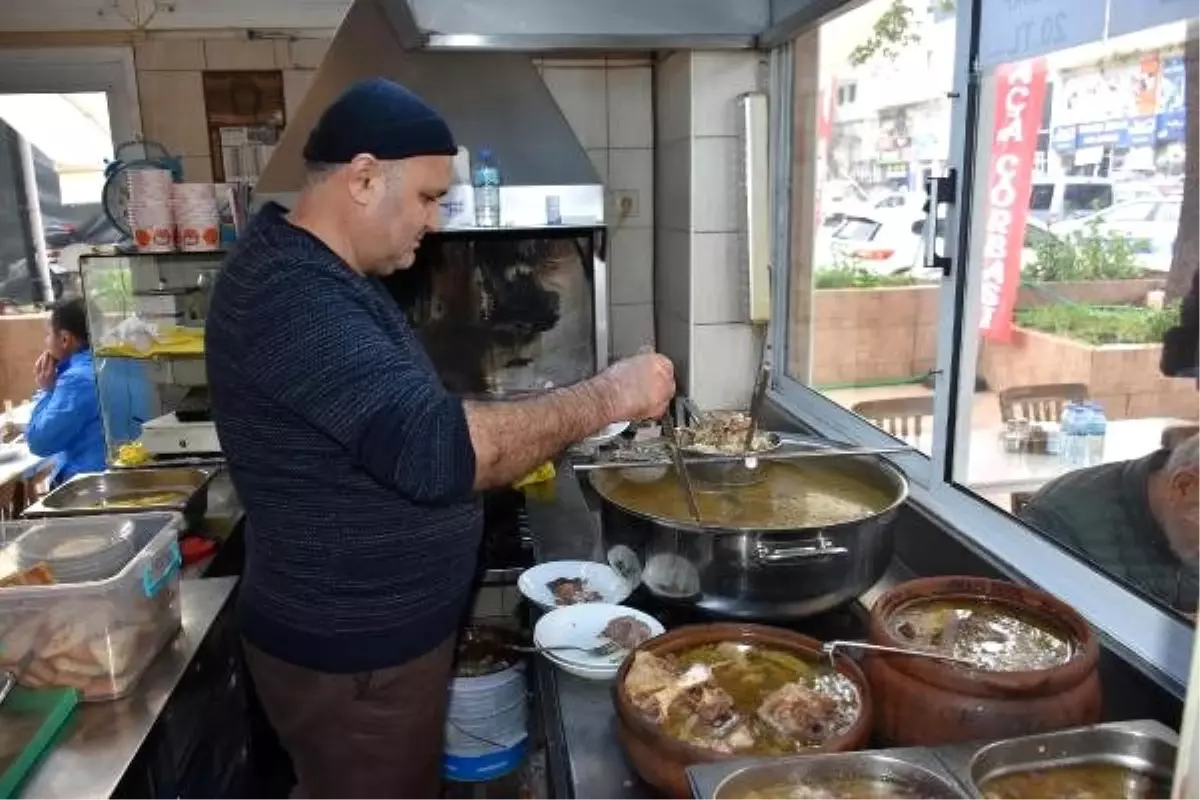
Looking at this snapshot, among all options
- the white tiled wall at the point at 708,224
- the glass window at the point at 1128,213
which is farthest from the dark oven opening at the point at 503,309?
the glass window at the point at 1128,213

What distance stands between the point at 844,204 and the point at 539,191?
0.68m

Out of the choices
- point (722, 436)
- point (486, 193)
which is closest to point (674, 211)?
point (486, 193)

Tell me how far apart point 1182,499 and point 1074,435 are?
0.78ft

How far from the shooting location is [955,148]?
1.34m

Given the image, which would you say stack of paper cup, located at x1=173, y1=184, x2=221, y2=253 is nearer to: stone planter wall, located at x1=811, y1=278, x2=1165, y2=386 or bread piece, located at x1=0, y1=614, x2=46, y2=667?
bread piece, located at x1=0, y1=614, x2=46, y2=667

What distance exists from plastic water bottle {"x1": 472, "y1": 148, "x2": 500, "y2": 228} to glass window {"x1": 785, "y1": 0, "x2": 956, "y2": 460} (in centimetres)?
68

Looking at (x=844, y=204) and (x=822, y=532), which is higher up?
(x=844, y=204)

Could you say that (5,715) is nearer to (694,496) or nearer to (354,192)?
(354,192)

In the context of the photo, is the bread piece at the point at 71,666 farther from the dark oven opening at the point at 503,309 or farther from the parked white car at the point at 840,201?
the parked white car at the point at 840,201

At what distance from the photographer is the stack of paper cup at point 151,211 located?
2000 mm

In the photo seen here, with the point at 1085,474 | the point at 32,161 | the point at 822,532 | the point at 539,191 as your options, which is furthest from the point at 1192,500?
the point at 32,161

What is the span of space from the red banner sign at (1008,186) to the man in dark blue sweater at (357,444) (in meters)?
0.58

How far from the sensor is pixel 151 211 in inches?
78.7

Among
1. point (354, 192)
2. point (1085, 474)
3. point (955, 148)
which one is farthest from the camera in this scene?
point (955, 148)
